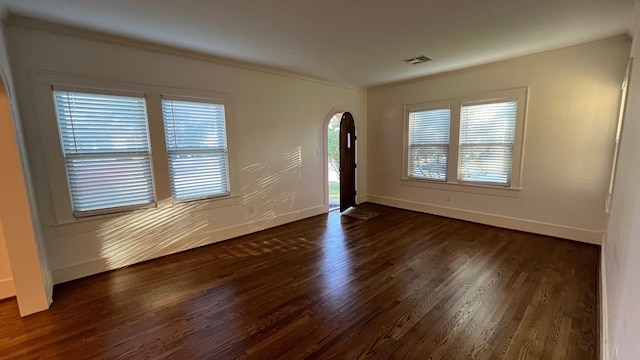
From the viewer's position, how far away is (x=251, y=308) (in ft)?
7.66

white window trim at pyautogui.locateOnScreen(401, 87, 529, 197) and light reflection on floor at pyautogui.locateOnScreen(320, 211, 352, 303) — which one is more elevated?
white window trim at pyautogui.locateOnScreen(401, 87, 529, 197)

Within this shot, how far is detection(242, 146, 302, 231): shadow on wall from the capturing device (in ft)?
13.9

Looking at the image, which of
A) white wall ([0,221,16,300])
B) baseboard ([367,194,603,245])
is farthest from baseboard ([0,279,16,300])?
baseboard ([367,194,603,245])

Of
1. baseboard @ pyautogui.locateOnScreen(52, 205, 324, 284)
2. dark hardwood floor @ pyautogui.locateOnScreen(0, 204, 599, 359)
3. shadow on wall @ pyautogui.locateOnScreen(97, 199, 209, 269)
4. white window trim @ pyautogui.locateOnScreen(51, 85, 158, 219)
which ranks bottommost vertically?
dark hardwood floor @ pyautogui.locateOnScreen(0, 204, 599, 359)

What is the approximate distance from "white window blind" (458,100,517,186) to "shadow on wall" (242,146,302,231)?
2896 mm

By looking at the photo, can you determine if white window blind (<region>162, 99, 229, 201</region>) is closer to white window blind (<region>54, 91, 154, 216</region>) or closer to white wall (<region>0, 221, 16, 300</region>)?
white window blind (<region>54, 91, 154, 216</region>)

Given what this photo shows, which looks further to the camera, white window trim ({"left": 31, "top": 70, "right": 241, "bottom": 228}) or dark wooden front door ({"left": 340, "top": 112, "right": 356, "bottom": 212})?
dark wooden front door ({"left": 340, "top": 112, "right": 356, "bottom": 212})

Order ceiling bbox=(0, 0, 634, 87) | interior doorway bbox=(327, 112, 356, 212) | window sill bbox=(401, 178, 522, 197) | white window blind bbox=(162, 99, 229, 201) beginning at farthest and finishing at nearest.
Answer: interior doorway bbox=(327, 112, 356, 212) < window sill bbox=(401, 178, 522, 197) < white window blind bbox=(162, 99, 229, 201) < ceiling bbox=(0, 0, 634, 87)

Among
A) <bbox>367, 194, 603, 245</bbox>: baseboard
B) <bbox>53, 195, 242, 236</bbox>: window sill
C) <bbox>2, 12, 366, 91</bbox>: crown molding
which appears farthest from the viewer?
<bbox>367, 194, 603, 245</bbox>: baseboard

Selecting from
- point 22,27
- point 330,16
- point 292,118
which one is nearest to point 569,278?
point 330,16

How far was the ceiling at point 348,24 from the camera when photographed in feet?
7.42

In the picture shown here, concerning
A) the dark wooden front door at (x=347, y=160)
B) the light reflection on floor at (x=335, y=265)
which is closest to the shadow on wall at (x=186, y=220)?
the light reflection on floor at (x=335, y=265)

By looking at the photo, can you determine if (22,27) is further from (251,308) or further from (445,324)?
(445,324)

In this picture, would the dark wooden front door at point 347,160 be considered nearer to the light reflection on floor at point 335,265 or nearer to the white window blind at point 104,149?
the light reflection on floor at point 335,265
